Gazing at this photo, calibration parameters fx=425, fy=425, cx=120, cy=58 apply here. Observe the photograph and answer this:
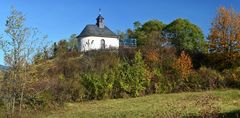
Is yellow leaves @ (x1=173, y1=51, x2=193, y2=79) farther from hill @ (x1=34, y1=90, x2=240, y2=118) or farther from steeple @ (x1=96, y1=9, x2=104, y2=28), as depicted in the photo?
steeple @ (x1=96, y1=9, x2=104, y2=28)

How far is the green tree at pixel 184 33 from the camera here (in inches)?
2025

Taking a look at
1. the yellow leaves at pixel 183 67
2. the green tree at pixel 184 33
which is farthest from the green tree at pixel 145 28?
the yellow leaves at pixel 183 67

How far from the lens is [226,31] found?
35781mm

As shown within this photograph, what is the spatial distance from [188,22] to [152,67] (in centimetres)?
2467

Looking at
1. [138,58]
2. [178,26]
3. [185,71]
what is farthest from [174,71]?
[178,26]

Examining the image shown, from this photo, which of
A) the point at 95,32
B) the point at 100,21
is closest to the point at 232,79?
the point at 95,32

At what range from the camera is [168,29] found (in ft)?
186

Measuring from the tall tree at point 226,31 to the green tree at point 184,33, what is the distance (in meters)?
14.0

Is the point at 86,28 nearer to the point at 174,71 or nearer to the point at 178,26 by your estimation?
the point at 178,26


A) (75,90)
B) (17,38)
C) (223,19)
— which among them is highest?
(223,19)

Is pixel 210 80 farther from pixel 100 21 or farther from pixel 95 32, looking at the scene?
pixel 100 21

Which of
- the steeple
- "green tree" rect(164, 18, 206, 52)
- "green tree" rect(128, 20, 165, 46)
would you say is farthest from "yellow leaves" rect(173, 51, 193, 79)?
the steeple

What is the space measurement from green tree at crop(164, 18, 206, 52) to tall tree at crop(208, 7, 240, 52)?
1396 cm

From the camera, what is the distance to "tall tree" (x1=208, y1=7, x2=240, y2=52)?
3559 cm
